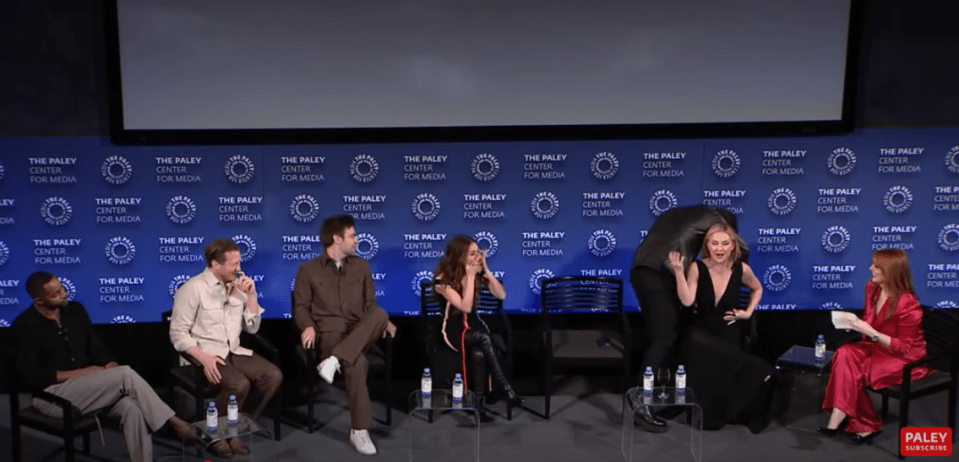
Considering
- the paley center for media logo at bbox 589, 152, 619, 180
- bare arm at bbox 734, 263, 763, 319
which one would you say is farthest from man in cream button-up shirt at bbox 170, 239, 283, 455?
bare arm at bbox 734, 263, 763, 319

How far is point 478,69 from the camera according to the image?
5793mm

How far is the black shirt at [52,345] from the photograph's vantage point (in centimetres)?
449

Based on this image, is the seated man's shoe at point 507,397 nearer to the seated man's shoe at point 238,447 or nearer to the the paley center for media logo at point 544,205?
the the paley center for media logo at point 544,205

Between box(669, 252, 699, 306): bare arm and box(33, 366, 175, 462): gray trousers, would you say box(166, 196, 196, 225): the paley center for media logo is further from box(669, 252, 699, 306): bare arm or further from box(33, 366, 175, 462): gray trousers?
box(669, 252, 699, 306): bare arm

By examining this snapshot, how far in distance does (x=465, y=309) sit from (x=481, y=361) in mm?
347

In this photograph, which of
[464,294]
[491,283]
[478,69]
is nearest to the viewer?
[464,294]

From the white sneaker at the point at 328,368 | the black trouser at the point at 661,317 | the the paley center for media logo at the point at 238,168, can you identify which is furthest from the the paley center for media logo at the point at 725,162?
the the paley center for media logo at the point at 238,168

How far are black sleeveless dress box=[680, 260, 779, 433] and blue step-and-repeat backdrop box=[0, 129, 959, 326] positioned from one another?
2.70 feet

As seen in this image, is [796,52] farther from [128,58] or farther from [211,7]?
[128,58]

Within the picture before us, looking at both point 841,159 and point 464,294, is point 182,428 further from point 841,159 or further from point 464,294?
point 841,159

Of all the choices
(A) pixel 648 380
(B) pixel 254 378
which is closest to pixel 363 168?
(B) pixel 254 378

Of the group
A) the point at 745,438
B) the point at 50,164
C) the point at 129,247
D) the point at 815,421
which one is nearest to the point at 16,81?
the point at 50,164

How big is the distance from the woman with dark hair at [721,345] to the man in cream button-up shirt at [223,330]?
2498mm

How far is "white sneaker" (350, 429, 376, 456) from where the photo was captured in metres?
4.96
